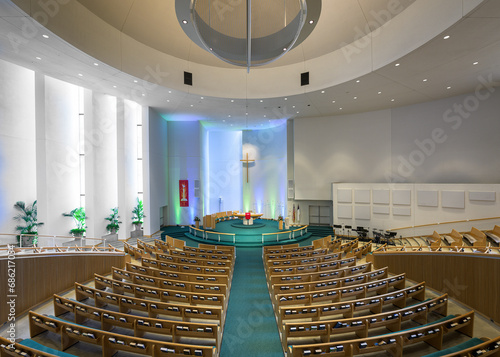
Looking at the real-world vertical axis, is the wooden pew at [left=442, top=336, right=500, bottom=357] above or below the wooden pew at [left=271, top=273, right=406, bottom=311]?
above

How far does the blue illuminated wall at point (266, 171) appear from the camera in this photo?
57.9 ft

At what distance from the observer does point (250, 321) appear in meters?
4.68

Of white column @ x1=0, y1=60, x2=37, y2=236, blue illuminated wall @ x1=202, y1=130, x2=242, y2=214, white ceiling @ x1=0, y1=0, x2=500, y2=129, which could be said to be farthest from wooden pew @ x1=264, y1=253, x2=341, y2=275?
blue illuminated wall @ x1=202, y1=130, x2=242, y2=214

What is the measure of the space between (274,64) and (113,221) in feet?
38.8

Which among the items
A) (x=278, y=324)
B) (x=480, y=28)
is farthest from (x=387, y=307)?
(x=480, y=28)

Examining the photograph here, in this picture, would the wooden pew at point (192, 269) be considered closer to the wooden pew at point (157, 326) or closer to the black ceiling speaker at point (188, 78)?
the wooden pew at point (157, 326)

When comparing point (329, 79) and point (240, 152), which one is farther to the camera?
point (240, 152)

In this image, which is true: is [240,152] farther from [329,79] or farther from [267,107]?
[329,79]

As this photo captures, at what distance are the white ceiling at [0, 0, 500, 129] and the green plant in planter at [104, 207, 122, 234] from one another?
617 centimetres

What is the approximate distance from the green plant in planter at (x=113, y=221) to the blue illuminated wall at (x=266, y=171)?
1007 cm

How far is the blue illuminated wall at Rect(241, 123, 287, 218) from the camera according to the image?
57.9 ft

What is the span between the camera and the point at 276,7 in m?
7.50

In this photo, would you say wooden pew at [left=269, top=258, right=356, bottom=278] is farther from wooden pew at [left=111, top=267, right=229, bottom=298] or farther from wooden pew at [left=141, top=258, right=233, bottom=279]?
wooden pew at [left=111, top=267, right=229, bottom=298]

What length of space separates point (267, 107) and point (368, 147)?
269 inches
